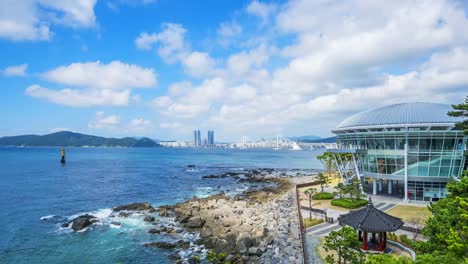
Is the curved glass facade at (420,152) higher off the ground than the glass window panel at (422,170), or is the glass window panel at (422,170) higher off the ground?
the curved glass facade at (420,152)

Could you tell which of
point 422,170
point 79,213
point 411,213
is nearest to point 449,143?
point 422,170

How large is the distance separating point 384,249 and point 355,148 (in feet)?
97.3

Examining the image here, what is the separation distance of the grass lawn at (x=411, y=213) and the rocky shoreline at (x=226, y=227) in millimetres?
12843

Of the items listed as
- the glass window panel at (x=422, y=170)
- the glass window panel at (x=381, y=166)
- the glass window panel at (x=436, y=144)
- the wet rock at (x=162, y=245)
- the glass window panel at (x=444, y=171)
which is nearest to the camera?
the wet rock at (x=162, y=245)

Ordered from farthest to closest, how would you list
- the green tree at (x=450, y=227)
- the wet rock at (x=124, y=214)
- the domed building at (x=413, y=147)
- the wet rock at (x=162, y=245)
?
the wet rock at (x=124, y=214)
the domed building at (x=413, y=147)
the wet rock at (x=162, y=245)
the green tree at (x=450, y=227)

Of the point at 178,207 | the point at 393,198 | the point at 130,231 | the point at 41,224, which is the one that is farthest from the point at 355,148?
the point at 41,224

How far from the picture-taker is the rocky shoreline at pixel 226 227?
95.3 ft

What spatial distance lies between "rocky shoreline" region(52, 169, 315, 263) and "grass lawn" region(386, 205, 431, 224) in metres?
12.8

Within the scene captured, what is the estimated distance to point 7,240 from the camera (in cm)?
3559

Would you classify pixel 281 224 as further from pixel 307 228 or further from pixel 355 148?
pixel 355 148

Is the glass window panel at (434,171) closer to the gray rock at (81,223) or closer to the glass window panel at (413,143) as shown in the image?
the glass window panel at (413,143)

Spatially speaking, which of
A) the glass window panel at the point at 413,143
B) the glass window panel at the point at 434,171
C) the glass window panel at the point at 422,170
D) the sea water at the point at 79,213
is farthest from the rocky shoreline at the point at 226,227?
the glass window panel at the point at 434,171

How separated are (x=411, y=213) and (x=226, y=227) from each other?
23975mm

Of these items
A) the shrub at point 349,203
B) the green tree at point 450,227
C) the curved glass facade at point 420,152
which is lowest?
the shrub at point 349,203
